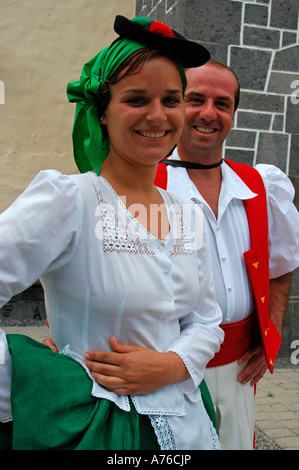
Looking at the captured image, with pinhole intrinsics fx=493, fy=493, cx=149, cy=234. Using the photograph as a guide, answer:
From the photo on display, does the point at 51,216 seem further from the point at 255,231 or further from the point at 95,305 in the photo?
the point at 255,231

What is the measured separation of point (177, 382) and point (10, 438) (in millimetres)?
432

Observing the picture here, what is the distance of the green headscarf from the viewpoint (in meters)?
1.27

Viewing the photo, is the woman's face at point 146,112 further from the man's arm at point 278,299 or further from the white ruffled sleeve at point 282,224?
the man's arm at point 278,299

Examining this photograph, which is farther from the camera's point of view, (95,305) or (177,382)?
(177,382)

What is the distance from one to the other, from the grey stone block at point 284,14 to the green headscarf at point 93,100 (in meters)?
A: 3.78

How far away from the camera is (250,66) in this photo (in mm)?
4613

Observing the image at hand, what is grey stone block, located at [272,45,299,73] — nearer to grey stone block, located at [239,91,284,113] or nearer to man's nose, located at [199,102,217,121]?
grey stone block, located at [239,91,284,113]

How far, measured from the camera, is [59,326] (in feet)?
4.02

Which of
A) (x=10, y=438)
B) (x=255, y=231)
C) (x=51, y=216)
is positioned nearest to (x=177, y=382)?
(x=10, y=438)

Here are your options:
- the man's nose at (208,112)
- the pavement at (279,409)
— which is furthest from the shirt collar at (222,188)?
the pavement at (279,409)

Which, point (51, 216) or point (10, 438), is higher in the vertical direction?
point (51, 216)

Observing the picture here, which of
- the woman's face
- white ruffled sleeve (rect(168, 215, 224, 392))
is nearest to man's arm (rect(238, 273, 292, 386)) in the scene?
white ruffled sleeve (rect(168, 215, 224, 392))

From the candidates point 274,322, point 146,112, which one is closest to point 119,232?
point 146,112
